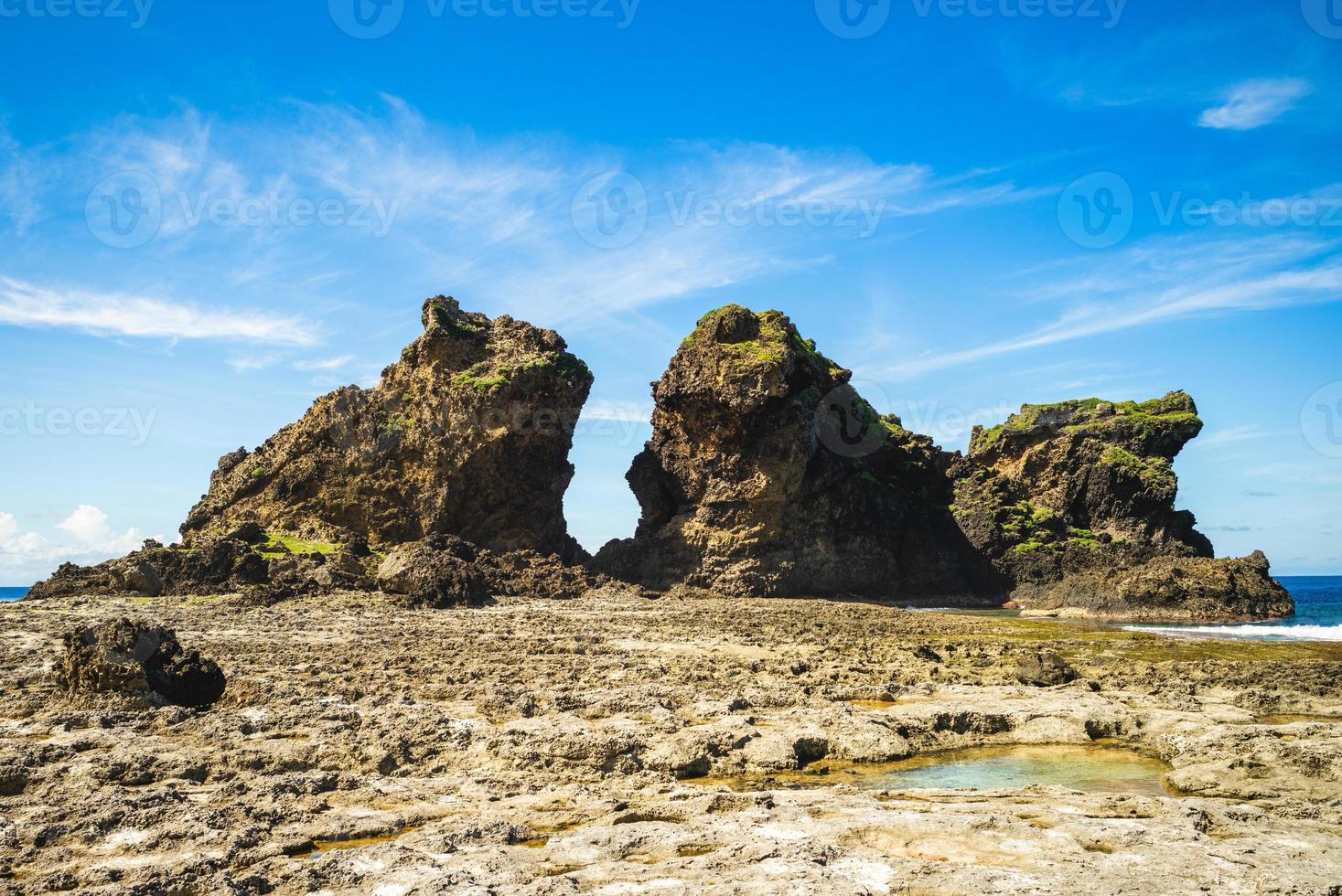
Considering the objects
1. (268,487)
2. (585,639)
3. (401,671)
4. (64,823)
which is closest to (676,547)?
(268,487)

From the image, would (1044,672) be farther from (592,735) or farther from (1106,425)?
(1106,425)

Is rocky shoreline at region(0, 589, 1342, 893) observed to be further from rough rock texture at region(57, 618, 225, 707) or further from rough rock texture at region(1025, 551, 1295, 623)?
rough rock texture at region(1025, 551, 1295, 623)

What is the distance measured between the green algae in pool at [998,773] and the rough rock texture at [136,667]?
750 centimetres

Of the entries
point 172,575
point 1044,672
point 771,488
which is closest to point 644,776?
point 1044,672

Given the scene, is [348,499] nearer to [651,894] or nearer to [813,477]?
[813,477]

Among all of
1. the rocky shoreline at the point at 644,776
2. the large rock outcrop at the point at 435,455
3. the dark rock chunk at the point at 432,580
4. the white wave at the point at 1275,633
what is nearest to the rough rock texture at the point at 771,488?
the large rock outcrop at the point at 435,455

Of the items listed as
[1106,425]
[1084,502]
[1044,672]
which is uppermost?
[1106,425]

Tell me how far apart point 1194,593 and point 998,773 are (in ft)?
129

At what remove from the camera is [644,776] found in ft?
29.7

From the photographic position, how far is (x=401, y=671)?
1497 cm

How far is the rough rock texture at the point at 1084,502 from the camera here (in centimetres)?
4959

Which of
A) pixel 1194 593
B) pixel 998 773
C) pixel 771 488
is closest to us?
pixel 998 773

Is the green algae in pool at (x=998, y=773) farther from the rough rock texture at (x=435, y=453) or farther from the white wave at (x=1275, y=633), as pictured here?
the rough rock texture at (x=435, y=453)

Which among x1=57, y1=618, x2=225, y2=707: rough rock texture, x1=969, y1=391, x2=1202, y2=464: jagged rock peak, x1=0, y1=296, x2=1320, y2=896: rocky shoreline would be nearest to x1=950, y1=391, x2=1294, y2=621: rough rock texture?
x1=969, y1=391, x2=1202, y2=464: jagged rock peak
